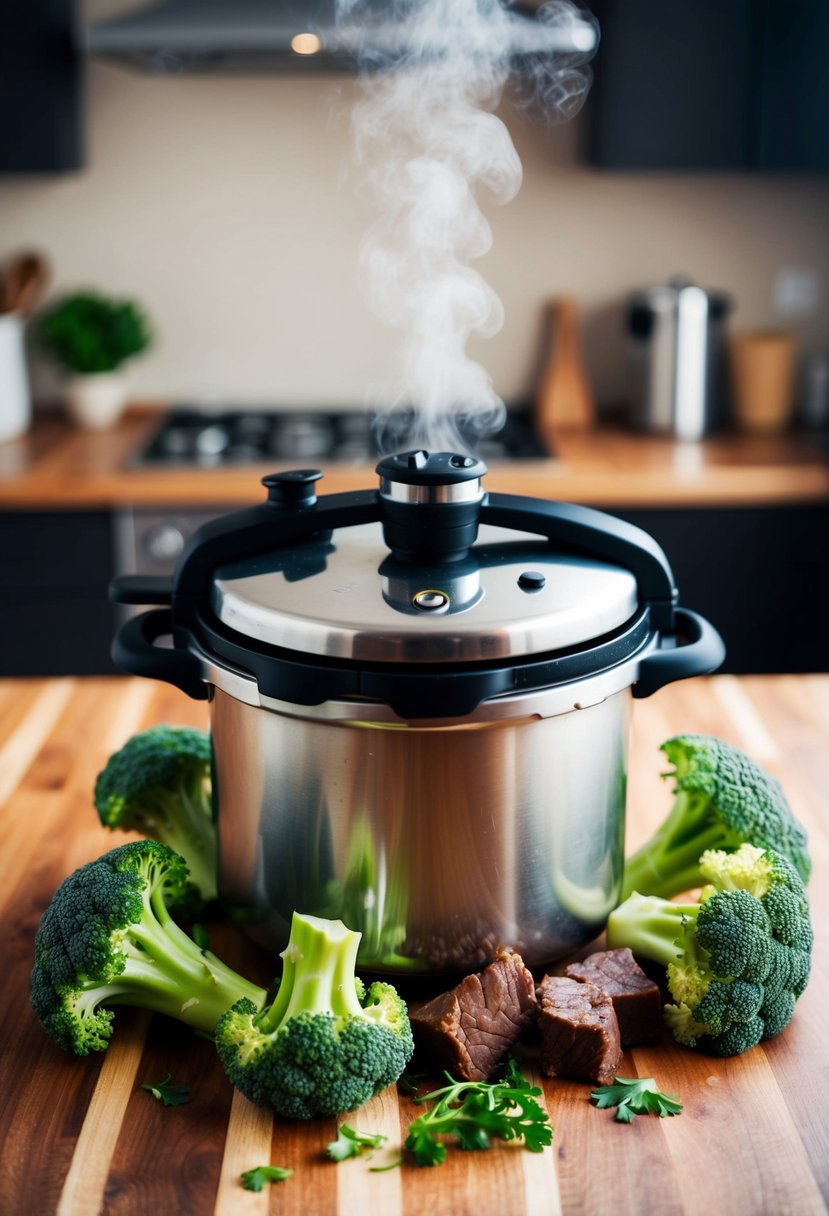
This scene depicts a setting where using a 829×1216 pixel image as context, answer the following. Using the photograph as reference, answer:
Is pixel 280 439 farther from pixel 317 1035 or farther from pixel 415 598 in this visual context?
pixel 317 1035

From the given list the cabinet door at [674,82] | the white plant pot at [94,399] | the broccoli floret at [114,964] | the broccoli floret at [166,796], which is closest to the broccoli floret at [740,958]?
the broccoli floret at [114,964]

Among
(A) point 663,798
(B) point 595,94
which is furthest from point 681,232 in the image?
(A) point 663,798

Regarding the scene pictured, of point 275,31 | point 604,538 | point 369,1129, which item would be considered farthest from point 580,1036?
point 275,31

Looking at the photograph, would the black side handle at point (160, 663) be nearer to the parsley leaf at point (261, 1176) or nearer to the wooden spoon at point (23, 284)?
the parsley leaf at point (261, 1176)

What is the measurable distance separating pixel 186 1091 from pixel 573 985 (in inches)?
11.8

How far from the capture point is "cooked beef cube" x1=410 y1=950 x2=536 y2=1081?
3.11 ft

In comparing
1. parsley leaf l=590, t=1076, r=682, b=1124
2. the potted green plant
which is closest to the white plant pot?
the potted green plant

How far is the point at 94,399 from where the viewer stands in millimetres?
3123

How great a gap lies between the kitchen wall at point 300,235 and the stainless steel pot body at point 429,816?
2.36m

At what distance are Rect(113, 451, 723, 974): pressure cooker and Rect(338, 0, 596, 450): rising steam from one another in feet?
5.57

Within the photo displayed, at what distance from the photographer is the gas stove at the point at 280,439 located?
111 inches

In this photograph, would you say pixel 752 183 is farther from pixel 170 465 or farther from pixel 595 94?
pixel 170 465

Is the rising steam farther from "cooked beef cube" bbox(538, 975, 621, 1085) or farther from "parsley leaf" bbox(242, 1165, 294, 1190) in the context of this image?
"parsley leaf" bbox(242, 1165, 294, 1190)

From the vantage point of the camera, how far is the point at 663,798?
1.39m
